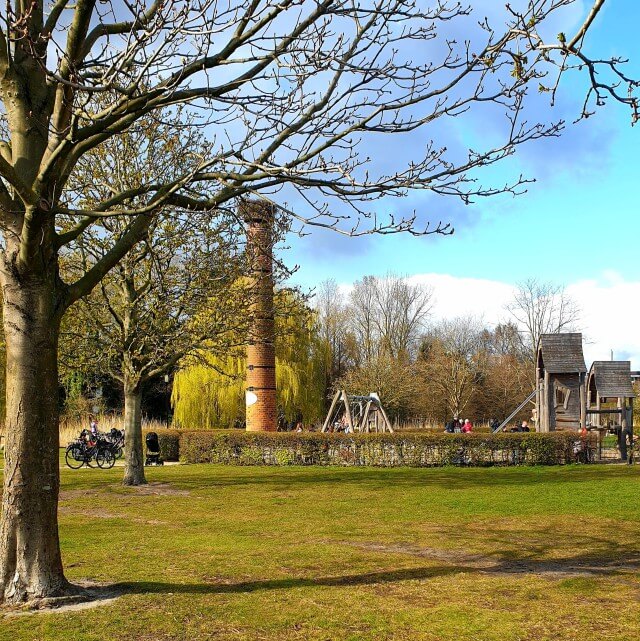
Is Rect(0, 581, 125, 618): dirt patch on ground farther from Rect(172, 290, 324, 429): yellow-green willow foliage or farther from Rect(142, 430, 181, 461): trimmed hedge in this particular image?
Rect(172, 290, 324, 429): yellow-green willow foliage

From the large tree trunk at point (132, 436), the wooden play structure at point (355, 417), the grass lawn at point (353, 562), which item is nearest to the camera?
the grass lawn at point (353, 562)

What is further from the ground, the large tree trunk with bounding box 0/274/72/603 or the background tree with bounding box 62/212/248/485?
the background tree with bounding box 62/212/248/485

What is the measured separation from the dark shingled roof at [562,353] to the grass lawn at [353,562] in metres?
12.5

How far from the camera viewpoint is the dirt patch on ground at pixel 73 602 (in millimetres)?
6680

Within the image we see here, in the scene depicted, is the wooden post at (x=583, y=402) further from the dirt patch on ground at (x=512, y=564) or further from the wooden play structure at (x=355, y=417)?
the dirt patch on ground at (x=512, y=564)

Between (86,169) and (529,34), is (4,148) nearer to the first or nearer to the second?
(529,34)

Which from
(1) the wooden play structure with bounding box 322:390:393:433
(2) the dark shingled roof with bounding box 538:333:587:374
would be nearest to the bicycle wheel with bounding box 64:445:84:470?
(1) the wooden play structure with bounding box 322:390:393:433

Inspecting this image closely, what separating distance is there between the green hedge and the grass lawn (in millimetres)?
6767

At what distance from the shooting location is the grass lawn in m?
6.38

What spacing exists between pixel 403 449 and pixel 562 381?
933cm

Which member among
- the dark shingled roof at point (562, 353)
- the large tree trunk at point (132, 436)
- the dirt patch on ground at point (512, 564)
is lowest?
the dirt patch on ground at point (512, 564)

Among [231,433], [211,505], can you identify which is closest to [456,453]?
[231,433]

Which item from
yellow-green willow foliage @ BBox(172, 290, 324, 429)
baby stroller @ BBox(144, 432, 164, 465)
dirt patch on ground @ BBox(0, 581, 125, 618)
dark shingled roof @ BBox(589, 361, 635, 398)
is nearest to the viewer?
dirt patch on ground @ BBox(0, 581, 125, 618)

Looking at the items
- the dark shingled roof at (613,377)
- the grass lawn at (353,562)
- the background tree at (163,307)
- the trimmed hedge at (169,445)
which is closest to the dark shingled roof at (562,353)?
the dark shingled roof at (613,377)
